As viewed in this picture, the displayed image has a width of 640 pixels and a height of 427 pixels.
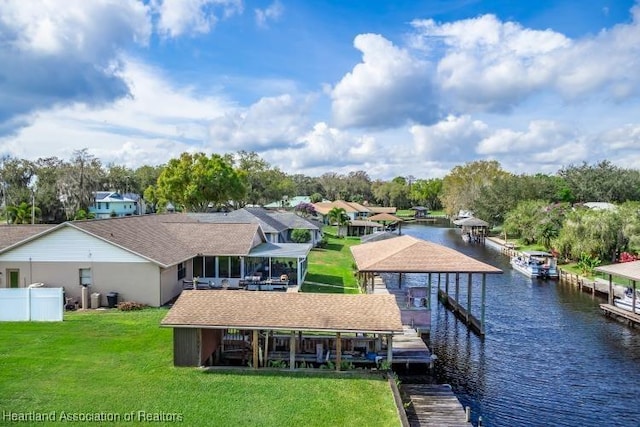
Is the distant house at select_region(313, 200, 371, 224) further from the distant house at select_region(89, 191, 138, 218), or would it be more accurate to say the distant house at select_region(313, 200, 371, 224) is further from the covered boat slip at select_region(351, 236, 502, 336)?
the covered boat slip at select_region(351, 236, 502, 336)

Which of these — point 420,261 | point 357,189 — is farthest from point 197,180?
point 357,189

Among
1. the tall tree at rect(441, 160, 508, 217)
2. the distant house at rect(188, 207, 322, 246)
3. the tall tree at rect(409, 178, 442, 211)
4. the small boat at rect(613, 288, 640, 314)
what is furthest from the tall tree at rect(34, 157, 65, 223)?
the tall tree at rect(409, 178, 442, 211)

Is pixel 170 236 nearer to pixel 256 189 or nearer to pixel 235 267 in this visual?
pixel 235 267

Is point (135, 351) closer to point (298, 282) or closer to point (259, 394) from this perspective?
point (259, 394)

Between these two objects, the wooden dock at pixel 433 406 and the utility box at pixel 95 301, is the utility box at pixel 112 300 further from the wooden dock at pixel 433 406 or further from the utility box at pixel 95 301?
the wooden dock at pixel 433 406

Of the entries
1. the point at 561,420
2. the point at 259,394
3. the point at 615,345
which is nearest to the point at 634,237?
the point at 615,345

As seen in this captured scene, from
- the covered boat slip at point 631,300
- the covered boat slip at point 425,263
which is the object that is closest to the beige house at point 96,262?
the covered boat slip at point 425,263
